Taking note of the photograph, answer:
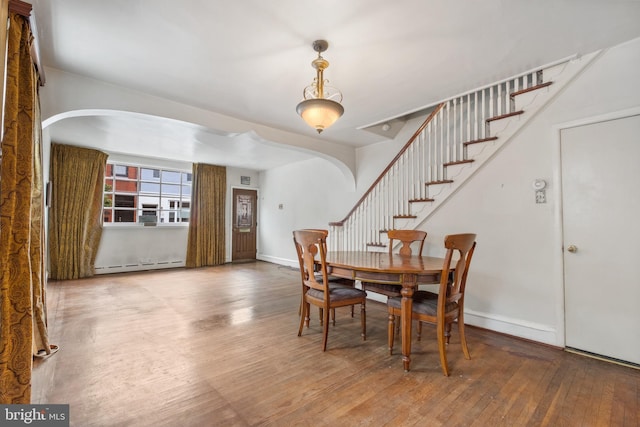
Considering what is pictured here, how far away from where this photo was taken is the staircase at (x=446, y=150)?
2.74 metres

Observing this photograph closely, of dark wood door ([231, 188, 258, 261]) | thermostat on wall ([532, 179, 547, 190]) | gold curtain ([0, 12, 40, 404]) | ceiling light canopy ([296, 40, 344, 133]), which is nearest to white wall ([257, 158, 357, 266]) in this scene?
dark wood door ([231, 188, 258, 261])

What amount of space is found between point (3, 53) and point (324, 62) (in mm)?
1938

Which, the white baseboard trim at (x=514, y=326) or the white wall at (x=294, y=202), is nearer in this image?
the white baseboard trim at (x=514, y=326)

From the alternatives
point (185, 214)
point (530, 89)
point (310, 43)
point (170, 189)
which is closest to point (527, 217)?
point (530, 89)

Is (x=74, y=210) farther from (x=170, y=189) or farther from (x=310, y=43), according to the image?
(x=310, y=43)

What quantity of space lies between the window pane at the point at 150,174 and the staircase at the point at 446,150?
15.1 ft

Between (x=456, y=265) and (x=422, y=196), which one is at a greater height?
(x=422, y=196)

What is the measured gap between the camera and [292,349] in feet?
8.12

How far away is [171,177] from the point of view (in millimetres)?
6730

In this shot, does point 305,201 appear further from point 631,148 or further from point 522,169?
point 631,148

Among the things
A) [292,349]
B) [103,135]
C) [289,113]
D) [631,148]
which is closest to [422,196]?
[631,148]

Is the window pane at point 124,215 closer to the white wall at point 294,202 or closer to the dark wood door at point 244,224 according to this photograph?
the dark wood door at point 244,224

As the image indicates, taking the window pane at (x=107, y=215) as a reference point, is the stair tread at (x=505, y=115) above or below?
above

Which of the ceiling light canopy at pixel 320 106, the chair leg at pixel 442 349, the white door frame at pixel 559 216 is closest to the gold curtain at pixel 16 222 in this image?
the ceiling light canopy at pixel 320 106
